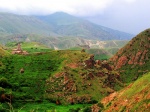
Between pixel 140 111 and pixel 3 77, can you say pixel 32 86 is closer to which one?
pixel 3 77

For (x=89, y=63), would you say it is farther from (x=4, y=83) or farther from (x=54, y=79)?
(x=4, y=83)

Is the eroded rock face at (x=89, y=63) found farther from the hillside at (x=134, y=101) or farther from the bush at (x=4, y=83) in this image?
the hillside at (x=134, y=101)

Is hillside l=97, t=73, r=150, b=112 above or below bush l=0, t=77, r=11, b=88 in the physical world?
above

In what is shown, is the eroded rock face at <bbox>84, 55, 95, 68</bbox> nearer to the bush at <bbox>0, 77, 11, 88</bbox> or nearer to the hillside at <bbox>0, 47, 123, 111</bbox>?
the hillside at <bbox>0, 47, 123, 111</bbox>

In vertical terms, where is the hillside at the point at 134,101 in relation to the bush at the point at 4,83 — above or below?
above

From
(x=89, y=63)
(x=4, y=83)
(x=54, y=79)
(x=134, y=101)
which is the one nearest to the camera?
(x=134, y=101)

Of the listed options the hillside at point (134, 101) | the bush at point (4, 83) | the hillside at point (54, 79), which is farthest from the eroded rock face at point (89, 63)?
the hillside at point (134, 101)

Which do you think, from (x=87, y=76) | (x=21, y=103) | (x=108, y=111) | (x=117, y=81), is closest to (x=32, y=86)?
(x=21, y=103)

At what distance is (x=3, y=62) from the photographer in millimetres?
174000

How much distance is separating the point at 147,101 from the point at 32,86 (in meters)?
88.4

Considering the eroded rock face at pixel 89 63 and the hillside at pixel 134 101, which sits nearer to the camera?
the hillside at pixel 134 101

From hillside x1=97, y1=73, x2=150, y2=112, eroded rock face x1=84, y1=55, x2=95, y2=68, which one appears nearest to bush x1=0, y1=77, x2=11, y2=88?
eroded rock face x1=84, y1=55, x2=95, y2=68

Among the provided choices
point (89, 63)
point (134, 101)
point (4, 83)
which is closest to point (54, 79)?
point (89, 63)

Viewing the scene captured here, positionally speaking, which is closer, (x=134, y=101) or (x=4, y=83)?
(x=134, y=101)
